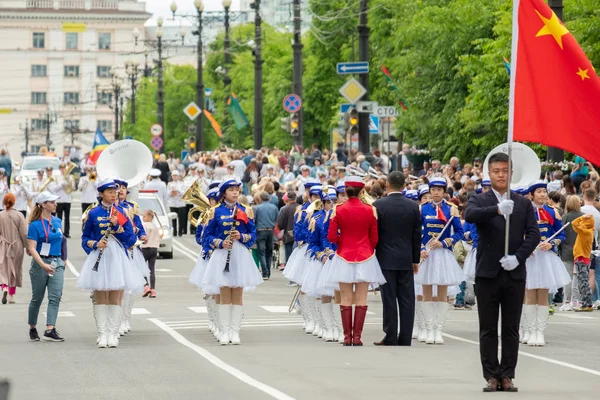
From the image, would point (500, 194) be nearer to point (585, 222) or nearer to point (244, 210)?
point (244, 210)

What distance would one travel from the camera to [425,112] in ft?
143

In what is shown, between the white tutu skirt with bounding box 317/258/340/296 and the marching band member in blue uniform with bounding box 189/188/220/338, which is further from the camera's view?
the marching band member in blue uniform with bounding box 189/188/220/338

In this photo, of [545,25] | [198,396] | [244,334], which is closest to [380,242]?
[244,334]

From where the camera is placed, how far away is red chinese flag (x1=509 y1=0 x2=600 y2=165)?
14.9 meters

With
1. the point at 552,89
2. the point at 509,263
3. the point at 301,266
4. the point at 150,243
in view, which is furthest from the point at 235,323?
the point at 150,243

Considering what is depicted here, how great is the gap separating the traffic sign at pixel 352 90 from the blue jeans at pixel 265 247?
5.93 m

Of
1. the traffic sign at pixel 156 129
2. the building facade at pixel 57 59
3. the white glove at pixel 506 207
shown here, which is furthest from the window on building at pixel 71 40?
the white glove at pixel 506 207

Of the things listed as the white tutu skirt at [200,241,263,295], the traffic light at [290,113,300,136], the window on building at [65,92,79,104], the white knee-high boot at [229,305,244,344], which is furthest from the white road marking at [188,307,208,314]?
the window on building at [65,92,79,104]

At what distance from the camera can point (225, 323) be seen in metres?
18.4

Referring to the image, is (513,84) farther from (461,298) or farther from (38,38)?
(38,38)

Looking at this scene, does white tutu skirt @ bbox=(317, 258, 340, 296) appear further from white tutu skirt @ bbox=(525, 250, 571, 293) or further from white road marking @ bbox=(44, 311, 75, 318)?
white road marking @ bbox=(44, 311, 75, 318)

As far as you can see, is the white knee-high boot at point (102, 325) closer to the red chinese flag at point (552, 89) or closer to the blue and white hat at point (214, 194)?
the blue and white hat at point (214, 194)

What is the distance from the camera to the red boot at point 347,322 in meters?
18.0

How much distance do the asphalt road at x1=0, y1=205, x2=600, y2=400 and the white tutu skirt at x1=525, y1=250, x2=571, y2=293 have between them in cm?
74
